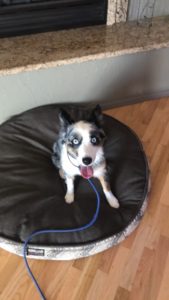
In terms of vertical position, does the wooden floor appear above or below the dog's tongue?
below

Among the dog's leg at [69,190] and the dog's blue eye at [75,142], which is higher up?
the dog's blue eye at [75,142]

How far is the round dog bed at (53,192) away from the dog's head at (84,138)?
30 centimetres

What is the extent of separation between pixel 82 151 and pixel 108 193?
39 cm

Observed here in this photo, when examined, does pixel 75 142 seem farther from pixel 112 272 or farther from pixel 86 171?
pixel 112 272

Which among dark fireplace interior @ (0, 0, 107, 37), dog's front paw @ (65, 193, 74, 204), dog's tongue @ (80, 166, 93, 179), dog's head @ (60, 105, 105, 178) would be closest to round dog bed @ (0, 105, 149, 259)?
dog's front paw @ (65, 193, 74, 204)

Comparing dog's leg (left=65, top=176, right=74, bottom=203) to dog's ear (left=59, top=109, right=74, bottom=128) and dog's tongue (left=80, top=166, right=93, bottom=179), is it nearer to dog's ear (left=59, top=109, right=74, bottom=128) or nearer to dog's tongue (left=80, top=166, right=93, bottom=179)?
dog's tongue (left=80, top=166, right=93, bottom=179)

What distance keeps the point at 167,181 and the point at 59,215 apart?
2.37 ft

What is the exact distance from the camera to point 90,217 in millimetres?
1436

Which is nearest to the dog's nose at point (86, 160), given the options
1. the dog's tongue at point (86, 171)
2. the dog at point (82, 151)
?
the dog at point (82, 151)

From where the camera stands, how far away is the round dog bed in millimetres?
1352

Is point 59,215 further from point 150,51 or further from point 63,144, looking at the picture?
point 150,51

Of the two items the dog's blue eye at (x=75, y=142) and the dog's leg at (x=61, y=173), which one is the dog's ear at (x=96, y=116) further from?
the dog's leg at (x=61, y=173)

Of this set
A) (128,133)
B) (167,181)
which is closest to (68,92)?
(128,133)

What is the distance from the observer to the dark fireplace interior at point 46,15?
1.76 metres
